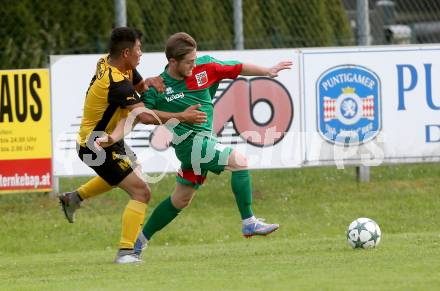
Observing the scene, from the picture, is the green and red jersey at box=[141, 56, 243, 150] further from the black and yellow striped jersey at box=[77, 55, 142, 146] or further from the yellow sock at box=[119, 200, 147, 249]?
the yellow sock at box=[119, 200, 147, 249]

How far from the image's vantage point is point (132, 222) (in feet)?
32.4

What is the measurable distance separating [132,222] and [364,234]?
2012 millimetres

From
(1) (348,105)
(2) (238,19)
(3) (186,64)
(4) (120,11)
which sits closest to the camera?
(3) (186,64)

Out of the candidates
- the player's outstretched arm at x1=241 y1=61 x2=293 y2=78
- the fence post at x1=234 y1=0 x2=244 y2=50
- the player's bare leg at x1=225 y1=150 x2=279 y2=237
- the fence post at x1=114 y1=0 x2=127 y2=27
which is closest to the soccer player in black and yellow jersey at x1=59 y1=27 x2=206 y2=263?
the player's bare leg at x1=225 y1=150 x2=279 y2=237

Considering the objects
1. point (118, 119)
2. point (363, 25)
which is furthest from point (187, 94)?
point (363, 25)

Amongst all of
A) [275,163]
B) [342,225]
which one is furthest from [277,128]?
[342,225]

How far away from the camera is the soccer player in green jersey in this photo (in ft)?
32.9

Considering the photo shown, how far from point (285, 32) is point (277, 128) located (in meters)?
3.91

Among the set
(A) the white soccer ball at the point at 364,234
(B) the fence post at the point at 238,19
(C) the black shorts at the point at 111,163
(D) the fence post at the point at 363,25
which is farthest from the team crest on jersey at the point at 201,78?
(D) the fence post at the point at 363,25

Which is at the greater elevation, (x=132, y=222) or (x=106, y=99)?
(x=106, y=99)

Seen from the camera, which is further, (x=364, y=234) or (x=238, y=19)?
(x=238, y=19)

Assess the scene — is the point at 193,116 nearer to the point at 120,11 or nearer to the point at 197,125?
the point at 197,125

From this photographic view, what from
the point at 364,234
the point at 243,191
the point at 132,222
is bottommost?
the point at 364,234

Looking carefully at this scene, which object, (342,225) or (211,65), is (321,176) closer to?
(342,225)
